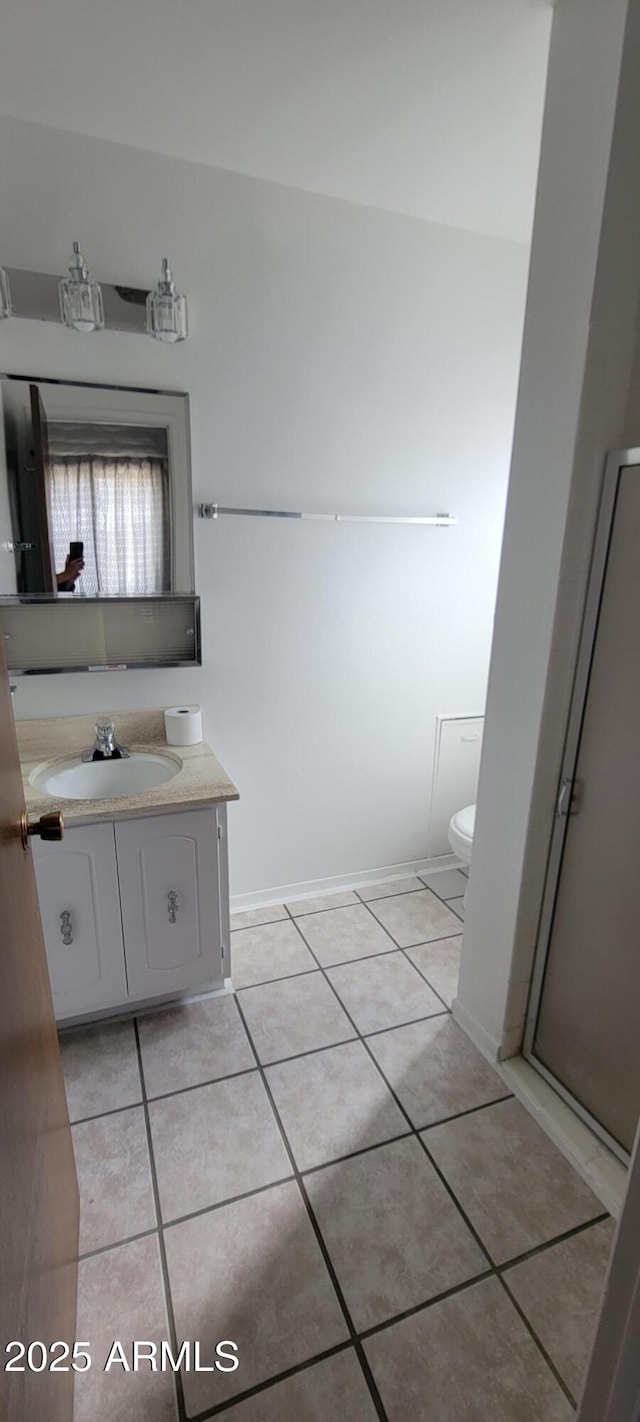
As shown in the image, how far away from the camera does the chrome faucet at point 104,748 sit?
75.3 inches

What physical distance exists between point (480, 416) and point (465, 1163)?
7.73 feet

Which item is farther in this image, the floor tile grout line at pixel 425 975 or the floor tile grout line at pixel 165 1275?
the floor tile grout line at pixel 425 975

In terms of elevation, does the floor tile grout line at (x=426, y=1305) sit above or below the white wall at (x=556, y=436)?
below

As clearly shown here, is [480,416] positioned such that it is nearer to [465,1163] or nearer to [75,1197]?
[465,1163]

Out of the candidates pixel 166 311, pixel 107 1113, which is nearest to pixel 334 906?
pixel 107 1113

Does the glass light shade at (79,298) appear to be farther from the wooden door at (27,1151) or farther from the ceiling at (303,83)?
the wooden door at (27,1151)

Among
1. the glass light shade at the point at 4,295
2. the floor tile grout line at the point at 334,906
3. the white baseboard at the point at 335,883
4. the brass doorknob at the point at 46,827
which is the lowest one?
the floor tile grout line at the point at 334,906

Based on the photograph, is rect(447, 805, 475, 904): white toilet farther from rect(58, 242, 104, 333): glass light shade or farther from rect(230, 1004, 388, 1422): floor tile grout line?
A: rect(58, 242, 104, 333): glass light shade

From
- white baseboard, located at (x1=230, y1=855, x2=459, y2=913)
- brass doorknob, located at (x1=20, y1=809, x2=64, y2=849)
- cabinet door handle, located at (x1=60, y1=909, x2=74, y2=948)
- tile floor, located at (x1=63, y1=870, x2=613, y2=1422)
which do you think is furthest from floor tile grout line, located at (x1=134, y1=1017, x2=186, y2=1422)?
brass doorknob, located at (x1=20, y1=809, x2=64, y2=849)

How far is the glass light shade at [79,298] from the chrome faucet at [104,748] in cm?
113

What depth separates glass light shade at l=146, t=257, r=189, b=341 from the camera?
66.7 inches

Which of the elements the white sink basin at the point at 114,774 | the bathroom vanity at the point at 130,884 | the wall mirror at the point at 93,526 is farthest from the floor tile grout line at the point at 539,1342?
the wall mirror at the point at 93,526

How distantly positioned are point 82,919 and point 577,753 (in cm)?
138

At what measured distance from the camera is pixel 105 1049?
1768 mm
